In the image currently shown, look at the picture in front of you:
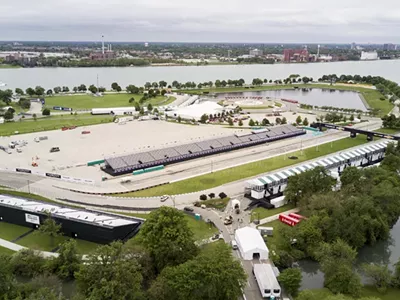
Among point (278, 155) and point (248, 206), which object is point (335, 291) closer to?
point (248, 206)

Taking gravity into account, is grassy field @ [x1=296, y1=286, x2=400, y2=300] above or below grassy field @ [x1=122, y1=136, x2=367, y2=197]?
below

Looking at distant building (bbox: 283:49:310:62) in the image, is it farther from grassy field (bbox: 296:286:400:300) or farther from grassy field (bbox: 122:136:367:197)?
grassy field (bbox: 296:286:400:300)

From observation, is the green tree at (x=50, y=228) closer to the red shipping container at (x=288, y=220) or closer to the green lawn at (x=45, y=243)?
the green lawn at (x=45, y=243)

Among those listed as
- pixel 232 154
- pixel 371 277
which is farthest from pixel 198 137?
pixel 371 277

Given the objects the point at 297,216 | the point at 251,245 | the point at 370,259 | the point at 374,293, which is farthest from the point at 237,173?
the point at 374,293

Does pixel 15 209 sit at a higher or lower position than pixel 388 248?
higher

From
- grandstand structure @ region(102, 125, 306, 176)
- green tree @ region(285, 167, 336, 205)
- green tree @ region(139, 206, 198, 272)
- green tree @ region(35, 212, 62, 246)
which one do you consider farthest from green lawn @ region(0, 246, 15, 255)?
green tree @ region(285, 167, 336, 205)
